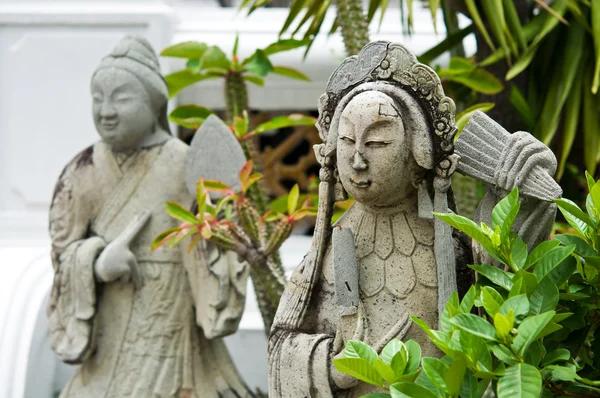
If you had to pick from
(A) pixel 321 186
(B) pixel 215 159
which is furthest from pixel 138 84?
(A) pixel 321 186

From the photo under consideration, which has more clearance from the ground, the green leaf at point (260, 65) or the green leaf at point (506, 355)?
the green leaf at point (260, 65)

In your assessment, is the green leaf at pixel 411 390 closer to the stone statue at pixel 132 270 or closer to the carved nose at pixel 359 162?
the carved nose at pixel 359 162

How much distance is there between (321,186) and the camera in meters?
2.66

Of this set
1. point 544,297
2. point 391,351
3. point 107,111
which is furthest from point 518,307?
point 107,111

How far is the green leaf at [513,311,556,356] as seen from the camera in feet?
6.84

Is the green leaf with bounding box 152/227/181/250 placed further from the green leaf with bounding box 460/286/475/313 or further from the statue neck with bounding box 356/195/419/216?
the green leaf with bounding box 460/286/475/313

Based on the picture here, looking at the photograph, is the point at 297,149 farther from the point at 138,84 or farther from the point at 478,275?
the point at 478,275

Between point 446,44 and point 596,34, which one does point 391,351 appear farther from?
point 446,44

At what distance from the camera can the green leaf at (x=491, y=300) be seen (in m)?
2.16

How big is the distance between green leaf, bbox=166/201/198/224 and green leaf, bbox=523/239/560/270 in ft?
4.30

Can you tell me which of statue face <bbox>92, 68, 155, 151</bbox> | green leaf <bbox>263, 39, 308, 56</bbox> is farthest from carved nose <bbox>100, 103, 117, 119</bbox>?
green leaf <bbox>263, 39, 308, 56</bbox>

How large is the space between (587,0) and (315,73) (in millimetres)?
1273

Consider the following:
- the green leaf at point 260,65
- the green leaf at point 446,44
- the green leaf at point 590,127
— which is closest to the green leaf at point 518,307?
the green leaf at point 260,65

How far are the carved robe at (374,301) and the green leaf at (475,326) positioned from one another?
1.27ft
